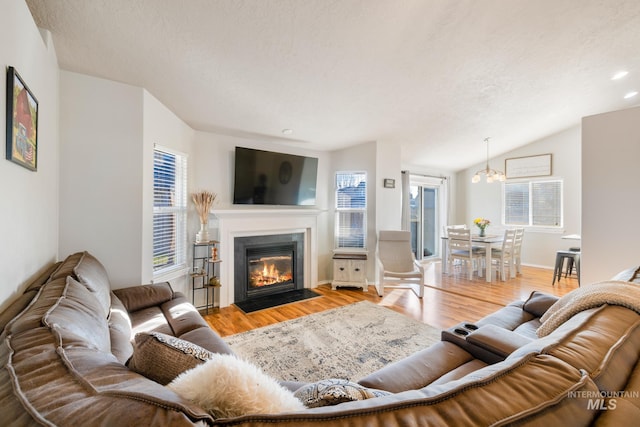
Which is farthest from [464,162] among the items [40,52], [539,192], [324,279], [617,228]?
[40,52]

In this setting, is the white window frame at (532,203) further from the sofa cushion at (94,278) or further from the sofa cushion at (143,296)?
the sofa cushion at (94,278)

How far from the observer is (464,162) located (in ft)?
20.4

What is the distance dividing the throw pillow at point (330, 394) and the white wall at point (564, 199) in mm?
6831

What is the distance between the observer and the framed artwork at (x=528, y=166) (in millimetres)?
5535

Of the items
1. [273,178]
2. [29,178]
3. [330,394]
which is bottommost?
[330,394]

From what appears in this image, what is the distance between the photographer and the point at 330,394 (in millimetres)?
646

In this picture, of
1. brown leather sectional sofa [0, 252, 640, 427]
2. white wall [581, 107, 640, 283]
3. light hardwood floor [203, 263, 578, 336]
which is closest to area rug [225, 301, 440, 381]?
light hardwood floor [203, 263, 578, 336]

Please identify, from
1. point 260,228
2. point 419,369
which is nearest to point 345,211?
point 260,228

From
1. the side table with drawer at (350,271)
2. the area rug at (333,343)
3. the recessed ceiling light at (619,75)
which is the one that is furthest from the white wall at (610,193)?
the side table with drawer at (350,271)

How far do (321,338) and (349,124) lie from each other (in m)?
2.76

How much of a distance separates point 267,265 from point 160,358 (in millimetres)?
3214

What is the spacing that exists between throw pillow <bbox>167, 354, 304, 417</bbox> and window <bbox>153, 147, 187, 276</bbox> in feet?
8.27

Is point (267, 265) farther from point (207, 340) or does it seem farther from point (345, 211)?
point (207, 340)

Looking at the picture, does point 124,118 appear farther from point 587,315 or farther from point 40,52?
point 587,315
